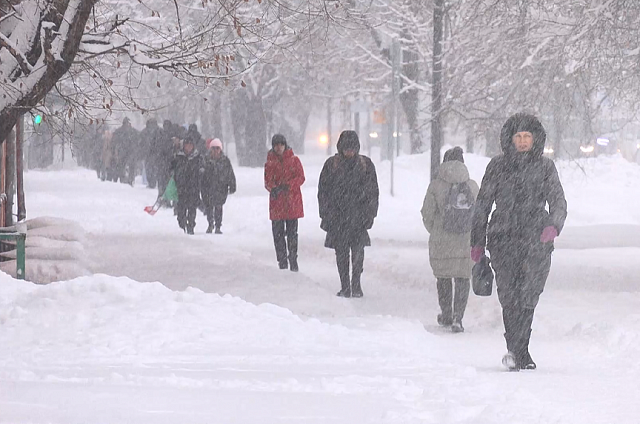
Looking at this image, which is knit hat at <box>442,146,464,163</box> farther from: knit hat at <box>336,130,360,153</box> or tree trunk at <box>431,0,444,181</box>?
tree trunk at <box>431,0,444,181</box>

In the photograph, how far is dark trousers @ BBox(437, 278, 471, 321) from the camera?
36.3ft

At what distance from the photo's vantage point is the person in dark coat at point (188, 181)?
21.0 m

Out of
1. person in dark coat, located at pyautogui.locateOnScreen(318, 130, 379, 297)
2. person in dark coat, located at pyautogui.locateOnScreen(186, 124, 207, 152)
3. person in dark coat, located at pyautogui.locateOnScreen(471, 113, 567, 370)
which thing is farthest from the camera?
person in dark coat, located at pyautogui.locateOnScreen(186, 124, 207, 152)

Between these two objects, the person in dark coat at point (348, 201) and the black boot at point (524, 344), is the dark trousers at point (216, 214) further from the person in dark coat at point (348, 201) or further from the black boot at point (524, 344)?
the black boot at point (524, 344)

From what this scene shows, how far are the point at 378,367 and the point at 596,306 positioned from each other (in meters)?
5.08

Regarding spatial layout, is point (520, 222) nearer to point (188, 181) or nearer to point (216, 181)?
point (188, 181)

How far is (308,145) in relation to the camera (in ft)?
402

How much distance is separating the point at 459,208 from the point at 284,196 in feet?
14.1

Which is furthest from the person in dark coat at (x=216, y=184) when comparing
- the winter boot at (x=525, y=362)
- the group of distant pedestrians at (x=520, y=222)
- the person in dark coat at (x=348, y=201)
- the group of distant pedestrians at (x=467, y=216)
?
the winter boot at (x=525, y=362)

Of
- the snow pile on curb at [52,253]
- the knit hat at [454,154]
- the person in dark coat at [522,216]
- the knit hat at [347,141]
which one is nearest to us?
the person in dark coat at [522,216]

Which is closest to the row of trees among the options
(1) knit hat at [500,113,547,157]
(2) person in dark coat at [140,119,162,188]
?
(1) knit hat at [500,113,547,157]

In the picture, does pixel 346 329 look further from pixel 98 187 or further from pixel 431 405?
pixel 98 187

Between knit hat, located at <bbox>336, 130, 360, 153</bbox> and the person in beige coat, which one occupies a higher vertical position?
knit hat, located at <bbox>336, 130, 360, 153</bbox>

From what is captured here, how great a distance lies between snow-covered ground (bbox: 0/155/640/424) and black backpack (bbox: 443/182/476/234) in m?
0.93
